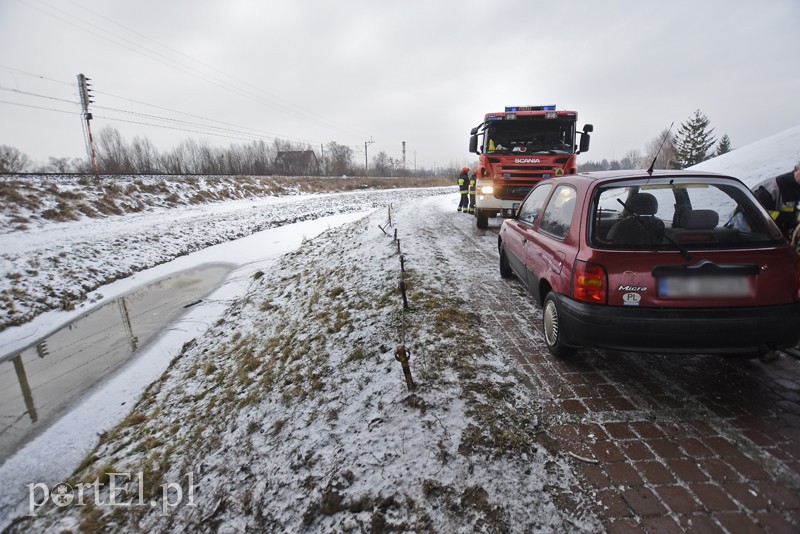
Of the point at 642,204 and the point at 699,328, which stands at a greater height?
the point at 642,204

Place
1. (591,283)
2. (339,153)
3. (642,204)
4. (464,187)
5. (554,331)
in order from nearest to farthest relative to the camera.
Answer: (591,283), (642,204), (554,331), (464,187), (339,153)

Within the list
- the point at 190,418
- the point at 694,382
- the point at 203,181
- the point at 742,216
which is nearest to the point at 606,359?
the point at 694,382

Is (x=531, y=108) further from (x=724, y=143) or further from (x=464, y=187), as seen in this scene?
(x=724, y=143)

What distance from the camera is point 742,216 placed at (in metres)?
2.91

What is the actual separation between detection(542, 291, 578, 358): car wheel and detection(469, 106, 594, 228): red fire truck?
5.95m

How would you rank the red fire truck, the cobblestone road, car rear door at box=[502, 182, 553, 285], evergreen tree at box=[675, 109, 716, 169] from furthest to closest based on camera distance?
evergreen tree at box=[675, 109, 716, 169], the red fire truck, car rear door at box=[502, 182, 553, 285], the cobblestone road

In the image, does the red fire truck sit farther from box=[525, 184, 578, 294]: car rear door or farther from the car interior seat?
the car interior seat

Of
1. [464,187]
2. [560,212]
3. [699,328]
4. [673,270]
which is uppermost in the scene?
[464,187]

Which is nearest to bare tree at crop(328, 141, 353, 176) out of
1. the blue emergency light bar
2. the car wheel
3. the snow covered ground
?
the blue emergency light bar

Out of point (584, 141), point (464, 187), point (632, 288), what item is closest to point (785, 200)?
point (632, 288)

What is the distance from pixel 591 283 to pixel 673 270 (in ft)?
1.73

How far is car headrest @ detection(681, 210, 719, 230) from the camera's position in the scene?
288 cm

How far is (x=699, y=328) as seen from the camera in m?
2.57

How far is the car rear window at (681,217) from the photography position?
2758mm
